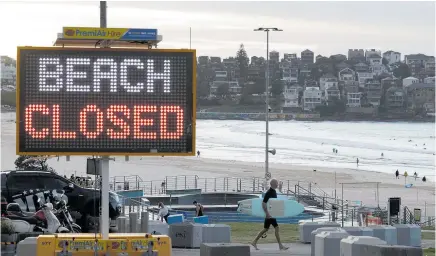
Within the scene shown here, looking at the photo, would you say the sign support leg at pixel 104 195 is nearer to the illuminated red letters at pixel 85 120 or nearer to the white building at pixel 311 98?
the illuminated red letters at pixel 85 120

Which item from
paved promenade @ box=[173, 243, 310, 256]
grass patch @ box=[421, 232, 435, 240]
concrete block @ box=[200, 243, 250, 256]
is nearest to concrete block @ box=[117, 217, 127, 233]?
paved promenade @ box=[173, 243, 310, 256]

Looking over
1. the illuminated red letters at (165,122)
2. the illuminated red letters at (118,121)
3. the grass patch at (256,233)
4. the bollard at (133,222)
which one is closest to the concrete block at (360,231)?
the grass patch at (256,233)

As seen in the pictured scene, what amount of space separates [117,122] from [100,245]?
1477 millimetres

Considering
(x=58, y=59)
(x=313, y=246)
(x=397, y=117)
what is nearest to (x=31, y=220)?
(x=313, y=246)

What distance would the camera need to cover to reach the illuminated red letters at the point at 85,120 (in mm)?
11297

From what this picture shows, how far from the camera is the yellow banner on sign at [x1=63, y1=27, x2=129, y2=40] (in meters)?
11.2

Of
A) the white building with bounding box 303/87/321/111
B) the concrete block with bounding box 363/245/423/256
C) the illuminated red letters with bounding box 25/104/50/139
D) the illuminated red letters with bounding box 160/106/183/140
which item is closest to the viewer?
the illuminated red letters with bounding box 25/104/50/139

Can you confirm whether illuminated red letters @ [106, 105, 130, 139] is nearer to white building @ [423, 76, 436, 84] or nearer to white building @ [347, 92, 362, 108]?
white building @ [423, 76, 436, 84]

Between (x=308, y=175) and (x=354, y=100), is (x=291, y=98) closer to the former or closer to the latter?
(x=354, y=100)

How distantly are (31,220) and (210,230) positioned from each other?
3065mm

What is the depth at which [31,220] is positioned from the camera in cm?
1636

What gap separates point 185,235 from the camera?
706 inches

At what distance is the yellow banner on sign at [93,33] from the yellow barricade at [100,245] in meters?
2.32

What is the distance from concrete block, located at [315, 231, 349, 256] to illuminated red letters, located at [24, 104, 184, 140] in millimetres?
4239
